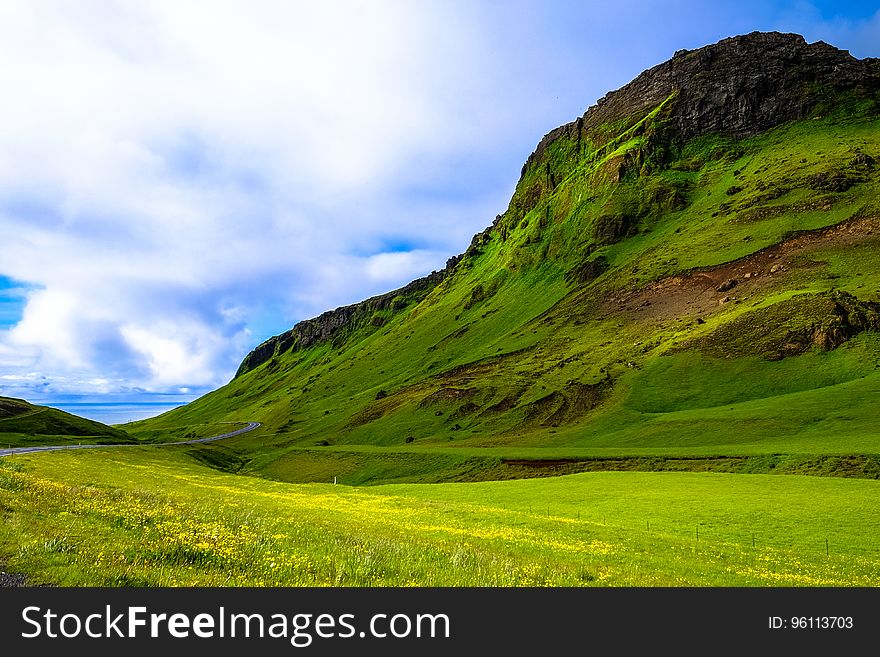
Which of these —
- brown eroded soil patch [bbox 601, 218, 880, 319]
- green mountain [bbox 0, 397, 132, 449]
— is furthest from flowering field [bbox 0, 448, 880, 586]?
brown eroded soil patch [bbox 601, 218, 880, 319]

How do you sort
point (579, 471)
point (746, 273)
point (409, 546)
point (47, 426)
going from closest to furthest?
point (409, 546) < point (579, 471) < point (47, 426) < point (746, 273)

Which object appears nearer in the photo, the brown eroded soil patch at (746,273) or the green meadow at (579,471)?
the green meadow at (579,471)

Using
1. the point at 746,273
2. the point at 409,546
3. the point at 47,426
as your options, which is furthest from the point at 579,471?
the point at 47,426

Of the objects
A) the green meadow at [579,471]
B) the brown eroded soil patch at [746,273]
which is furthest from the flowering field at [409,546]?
the brown eroded soil patch at [746,273]

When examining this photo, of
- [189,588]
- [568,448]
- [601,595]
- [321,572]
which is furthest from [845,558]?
[568,448]

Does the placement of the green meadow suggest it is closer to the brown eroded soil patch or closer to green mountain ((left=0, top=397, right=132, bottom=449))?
the brown eroded soil patch

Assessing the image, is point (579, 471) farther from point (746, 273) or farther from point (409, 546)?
point (746, 273)

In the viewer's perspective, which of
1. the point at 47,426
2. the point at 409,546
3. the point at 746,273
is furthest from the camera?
the point at 746,273

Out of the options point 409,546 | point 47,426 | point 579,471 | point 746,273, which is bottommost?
point 579,471

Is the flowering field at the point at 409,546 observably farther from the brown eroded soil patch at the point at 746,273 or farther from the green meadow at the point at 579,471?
the brown eroded soil patch at the point at 746,273

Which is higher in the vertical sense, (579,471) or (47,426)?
(47,426)

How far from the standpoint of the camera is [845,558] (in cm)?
2980

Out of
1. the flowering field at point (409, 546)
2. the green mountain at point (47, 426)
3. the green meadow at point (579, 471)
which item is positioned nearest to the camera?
the flowering field at point (409, 546)

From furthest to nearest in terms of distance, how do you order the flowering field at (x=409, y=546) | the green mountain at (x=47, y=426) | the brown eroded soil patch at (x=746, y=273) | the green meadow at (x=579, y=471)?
the brown eroded soil patch at (x=746, y=273), the green mountain at (x=47, y=426), the green meadow at (x=579, y=471), the flowering field at (x=409, y=546)
